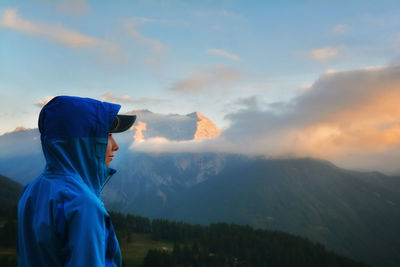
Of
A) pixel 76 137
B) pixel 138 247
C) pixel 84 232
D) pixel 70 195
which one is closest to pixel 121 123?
pixel 76 137

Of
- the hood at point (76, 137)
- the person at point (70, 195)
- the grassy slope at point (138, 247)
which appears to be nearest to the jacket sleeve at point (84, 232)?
the person at point (70, 195)

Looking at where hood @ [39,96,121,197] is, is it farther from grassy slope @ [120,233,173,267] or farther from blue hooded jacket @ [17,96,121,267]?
grassy slope @ [120,233,173,267]

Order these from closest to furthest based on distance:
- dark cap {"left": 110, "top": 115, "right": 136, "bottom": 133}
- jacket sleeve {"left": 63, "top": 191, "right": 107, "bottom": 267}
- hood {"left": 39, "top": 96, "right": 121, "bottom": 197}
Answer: jacket sleeve {"left": 63, "top": 191, "right": 107, "bottom": 267} → hood {"left": 39, "top": 96, "right": 121, "bottom": 197} → dark cap {"left": 110, "top": 115, "right": 136, "bottom": 133}

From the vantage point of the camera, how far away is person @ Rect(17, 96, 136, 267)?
94.0 inches

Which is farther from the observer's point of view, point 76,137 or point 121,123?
point 121,123

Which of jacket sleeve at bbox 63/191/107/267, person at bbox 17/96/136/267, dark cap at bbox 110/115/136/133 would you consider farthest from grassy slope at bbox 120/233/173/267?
jacket sleeve at bbox 63/191/107/267

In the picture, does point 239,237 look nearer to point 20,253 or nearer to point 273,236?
point 273,236

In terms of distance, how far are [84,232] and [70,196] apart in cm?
38

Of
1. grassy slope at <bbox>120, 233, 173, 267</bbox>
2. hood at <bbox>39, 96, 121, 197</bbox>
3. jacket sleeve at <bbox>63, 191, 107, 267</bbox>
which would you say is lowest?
grassy slope at <bbox>120, 233, 173, 267</bbox>

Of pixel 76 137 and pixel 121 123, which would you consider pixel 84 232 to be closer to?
pixel 76 137

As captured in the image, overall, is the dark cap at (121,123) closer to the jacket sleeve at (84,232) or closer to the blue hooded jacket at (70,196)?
the blue hooded jacket at (70,196)

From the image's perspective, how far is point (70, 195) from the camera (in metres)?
2.55

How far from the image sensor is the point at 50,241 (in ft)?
8.20

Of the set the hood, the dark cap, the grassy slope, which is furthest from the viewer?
the grassy slope
